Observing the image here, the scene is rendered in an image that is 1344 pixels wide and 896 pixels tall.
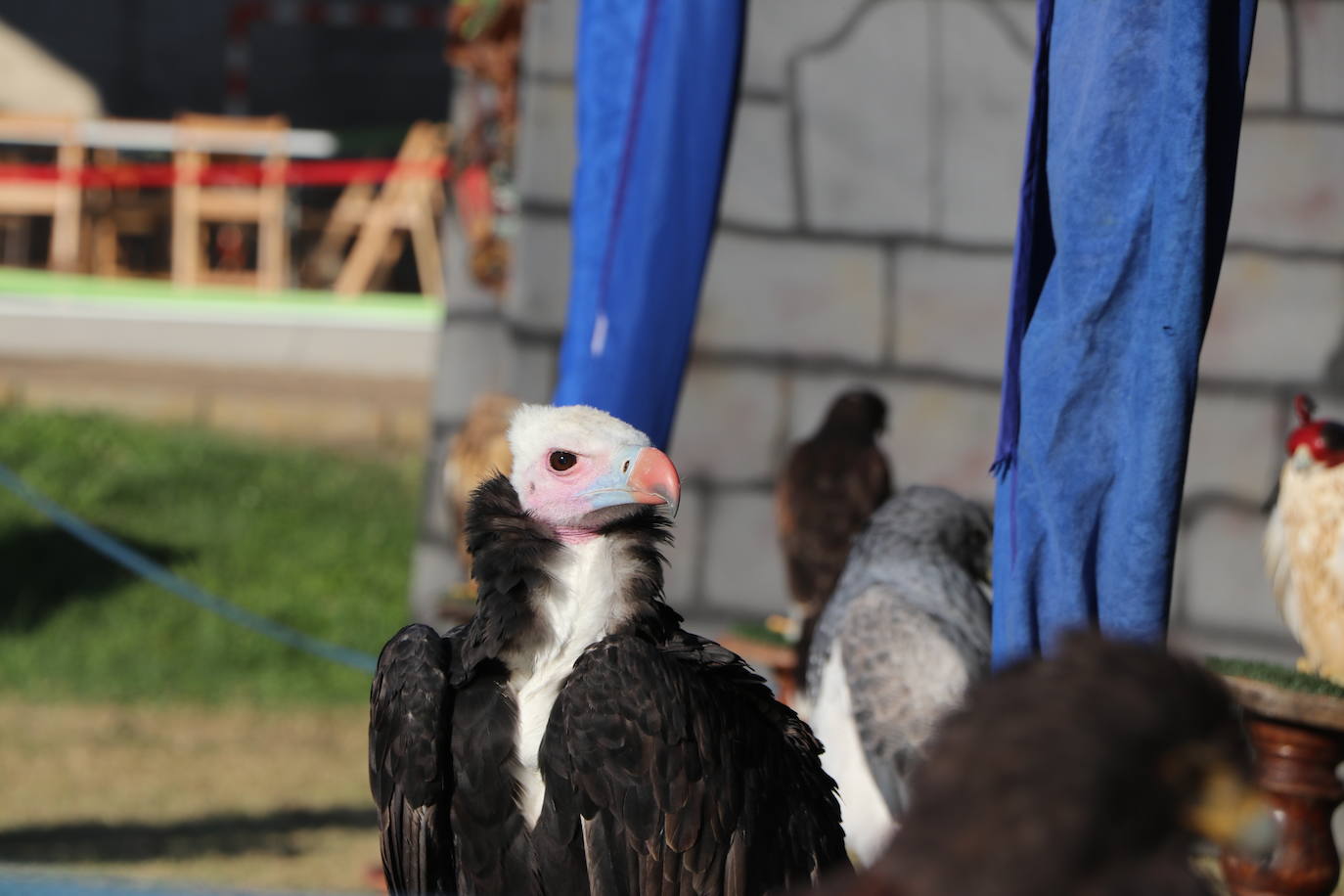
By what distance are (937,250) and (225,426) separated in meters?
6.54

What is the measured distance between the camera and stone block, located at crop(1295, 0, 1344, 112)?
5.05 m

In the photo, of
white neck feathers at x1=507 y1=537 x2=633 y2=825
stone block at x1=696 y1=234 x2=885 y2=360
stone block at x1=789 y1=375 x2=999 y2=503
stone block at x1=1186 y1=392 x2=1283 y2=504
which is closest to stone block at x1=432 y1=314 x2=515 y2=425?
stone block at x1=696 y1=234 x2=885 y2=360

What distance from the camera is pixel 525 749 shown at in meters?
2.34

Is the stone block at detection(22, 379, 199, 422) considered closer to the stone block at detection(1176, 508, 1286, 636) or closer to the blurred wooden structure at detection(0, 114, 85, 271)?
the blurred wooden structure at detection(0, 114, 85, 271)

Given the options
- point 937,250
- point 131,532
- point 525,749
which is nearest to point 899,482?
point 937,250

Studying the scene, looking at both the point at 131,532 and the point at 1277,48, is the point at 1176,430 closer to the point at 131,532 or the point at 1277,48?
the point at 1277,48

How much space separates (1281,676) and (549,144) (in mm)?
3633

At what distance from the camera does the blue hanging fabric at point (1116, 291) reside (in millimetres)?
2486

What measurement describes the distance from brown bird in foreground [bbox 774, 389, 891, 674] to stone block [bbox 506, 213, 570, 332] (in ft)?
4.65

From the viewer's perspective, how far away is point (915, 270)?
5.54 meters

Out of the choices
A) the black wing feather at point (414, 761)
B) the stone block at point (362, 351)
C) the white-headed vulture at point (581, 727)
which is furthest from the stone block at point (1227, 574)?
the stone block at point (362, 351)

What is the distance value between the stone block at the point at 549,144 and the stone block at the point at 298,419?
499 cm

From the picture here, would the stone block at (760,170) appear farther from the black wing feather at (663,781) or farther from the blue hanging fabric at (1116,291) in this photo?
the black wing feather at (663,781)

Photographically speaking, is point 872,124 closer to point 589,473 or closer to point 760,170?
point 760,170
